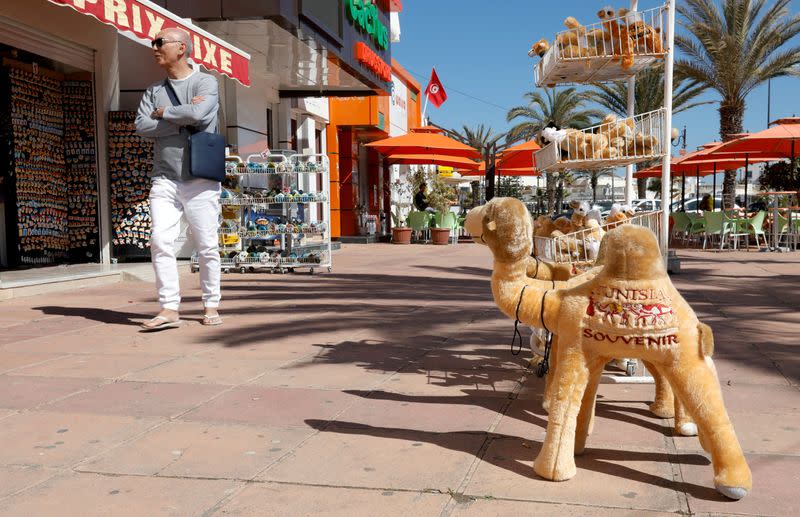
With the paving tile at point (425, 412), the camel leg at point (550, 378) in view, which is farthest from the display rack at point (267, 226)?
the camel leg at point (550, 378)

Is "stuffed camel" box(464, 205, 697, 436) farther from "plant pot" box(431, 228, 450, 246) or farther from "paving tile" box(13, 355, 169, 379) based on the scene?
"plant pot" box(431, 228, 450, 246)

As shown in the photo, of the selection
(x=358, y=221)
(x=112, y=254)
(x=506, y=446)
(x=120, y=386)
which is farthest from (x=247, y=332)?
(x=358, y=221)

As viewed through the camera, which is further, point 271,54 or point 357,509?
point 271,54

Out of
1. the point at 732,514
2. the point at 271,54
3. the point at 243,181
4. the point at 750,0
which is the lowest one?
the point at 732,514

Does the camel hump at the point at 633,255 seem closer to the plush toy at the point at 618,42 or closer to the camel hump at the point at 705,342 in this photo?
the camel hump at the point at 705,342

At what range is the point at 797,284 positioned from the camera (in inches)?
341

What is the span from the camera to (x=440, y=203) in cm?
2012

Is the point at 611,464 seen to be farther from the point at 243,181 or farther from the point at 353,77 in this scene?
the point at 353,77

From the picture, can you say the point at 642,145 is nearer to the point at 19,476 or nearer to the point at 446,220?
the point at 19,476

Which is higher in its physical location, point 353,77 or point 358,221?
point 353,77

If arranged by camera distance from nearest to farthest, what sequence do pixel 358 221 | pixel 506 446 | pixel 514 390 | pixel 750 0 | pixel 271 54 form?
pixel 506 446, pixel 514 390, pixel 271 54, pixel 750 0, pixel 358 221

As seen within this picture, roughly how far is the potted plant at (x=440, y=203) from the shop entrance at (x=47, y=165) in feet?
33.4

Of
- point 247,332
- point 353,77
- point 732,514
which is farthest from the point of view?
point 353,77

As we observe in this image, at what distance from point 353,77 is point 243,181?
3398 mm
